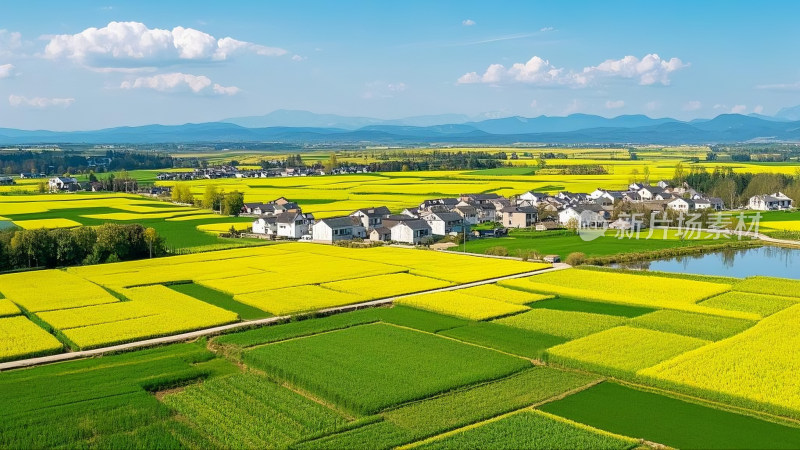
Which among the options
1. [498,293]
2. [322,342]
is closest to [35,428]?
[322,342]

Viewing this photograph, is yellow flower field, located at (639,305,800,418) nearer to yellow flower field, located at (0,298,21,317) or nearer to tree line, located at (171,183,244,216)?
yellow flower field, located at (0,298,21,317)

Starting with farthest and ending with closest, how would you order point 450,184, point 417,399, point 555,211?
1. point 450,184
2. point 555,211
3. point 417,399

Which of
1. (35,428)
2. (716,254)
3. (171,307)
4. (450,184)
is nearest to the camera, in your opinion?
(35,428)

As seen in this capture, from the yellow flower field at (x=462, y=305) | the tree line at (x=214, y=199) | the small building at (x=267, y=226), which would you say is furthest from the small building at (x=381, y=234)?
the yellow flower field at (x=462, y=305)

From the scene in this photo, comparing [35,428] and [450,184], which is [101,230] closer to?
[35,428]

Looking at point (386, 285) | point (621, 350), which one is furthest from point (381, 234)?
point (621, 350)

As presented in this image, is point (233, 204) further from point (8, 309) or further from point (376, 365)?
point (376, 365)

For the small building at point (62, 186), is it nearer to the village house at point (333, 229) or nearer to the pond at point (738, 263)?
the village house at point (333, 229)
